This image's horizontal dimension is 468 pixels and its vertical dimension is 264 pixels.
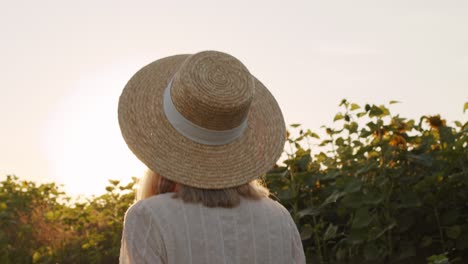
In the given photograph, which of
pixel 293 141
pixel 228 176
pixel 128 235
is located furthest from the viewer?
pixel 293 141

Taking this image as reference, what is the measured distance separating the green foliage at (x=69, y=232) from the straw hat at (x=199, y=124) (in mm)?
4485

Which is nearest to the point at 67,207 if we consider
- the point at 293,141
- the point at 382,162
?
the point at 293,141

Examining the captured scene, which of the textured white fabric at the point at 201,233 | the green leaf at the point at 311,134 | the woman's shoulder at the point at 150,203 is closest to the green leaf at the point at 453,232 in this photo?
the green leaf at the point at 311,134

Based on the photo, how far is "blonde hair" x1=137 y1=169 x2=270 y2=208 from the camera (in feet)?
8.59

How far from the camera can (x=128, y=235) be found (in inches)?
98.8

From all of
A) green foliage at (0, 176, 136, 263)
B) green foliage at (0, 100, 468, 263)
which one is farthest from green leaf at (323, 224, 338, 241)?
green foliage at (0, 176, 136, 263)

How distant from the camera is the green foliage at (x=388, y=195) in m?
5.20

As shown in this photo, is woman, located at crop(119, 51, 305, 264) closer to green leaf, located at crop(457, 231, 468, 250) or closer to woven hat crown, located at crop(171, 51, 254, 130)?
woven hat crown, located at crop(171, 51, 254, 130)

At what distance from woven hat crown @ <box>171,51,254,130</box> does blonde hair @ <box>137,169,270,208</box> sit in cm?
23

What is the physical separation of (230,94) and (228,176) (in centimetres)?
29

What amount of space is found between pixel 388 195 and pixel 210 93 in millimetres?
2763

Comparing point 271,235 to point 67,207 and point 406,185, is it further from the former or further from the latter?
point 67,207

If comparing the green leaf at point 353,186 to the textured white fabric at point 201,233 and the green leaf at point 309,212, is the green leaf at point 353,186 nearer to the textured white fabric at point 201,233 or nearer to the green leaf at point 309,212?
the green leaf at point 309,212

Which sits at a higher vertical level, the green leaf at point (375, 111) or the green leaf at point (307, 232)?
the green leaf at point (375, 111)
